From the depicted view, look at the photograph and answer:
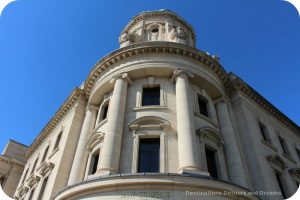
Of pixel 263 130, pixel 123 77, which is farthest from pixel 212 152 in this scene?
pixel 263 130

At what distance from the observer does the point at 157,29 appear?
29984mm

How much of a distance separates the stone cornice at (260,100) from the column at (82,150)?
469 inches

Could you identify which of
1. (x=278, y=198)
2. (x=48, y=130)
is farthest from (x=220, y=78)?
(x=48, y=130)

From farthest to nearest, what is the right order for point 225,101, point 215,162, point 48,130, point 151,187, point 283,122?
point 48,130 < point 283,122 < point 225,101 < point 215,162 < point 151,187

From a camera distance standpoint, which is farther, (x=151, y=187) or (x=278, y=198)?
(x=278, y=198)

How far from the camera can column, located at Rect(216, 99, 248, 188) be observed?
1747 centimetres

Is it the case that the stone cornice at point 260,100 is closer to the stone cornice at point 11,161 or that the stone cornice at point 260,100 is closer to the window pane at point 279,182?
the window pane at point 279,182

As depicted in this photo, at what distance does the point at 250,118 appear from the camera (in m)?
23.1

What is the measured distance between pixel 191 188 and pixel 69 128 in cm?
1339

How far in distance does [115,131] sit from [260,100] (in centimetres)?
1502

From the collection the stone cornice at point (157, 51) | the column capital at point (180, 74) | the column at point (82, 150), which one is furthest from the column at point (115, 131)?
the column capital at point (180, 74)

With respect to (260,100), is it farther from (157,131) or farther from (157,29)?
(157,131)

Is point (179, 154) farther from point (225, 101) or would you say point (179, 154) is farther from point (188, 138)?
point (225, 101)

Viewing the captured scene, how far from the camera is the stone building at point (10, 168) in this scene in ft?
115
